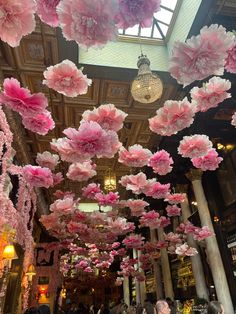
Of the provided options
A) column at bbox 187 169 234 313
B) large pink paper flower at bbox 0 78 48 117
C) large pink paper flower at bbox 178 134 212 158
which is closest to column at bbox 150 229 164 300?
column at bbox 187 169 234 313

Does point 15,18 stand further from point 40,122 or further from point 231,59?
point 231,59

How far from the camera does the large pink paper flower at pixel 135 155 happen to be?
500 cm

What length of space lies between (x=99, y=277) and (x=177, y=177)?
23.7 meters

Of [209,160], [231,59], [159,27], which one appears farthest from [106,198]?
[231,59]

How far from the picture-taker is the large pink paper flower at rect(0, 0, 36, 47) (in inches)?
78.5

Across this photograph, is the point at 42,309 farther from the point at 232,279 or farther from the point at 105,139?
the point at 232,279

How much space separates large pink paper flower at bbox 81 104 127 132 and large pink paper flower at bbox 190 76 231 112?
111 centimetres

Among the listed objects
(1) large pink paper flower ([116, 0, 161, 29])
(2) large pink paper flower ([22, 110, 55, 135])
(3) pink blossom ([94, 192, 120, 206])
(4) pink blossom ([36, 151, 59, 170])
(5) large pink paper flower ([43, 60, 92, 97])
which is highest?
(3) pink blossom ([94, 192, 120, 206])

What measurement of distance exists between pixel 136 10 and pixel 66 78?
4.87 ft

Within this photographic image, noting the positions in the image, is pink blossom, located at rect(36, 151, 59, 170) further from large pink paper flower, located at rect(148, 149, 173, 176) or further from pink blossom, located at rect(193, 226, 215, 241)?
pink blossom, located at rect(193, 226, 215, 241)

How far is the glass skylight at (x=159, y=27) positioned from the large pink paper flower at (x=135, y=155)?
Answer: 153 inches

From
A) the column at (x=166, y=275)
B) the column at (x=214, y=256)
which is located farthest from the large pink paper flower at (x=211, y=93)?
the column at (x=166, y=275)

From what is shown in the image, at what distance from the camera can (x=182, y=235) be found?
11281mm

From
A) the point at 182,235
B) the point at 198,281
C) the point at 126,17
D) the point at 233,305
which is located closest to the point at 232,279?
the point at 233,305
